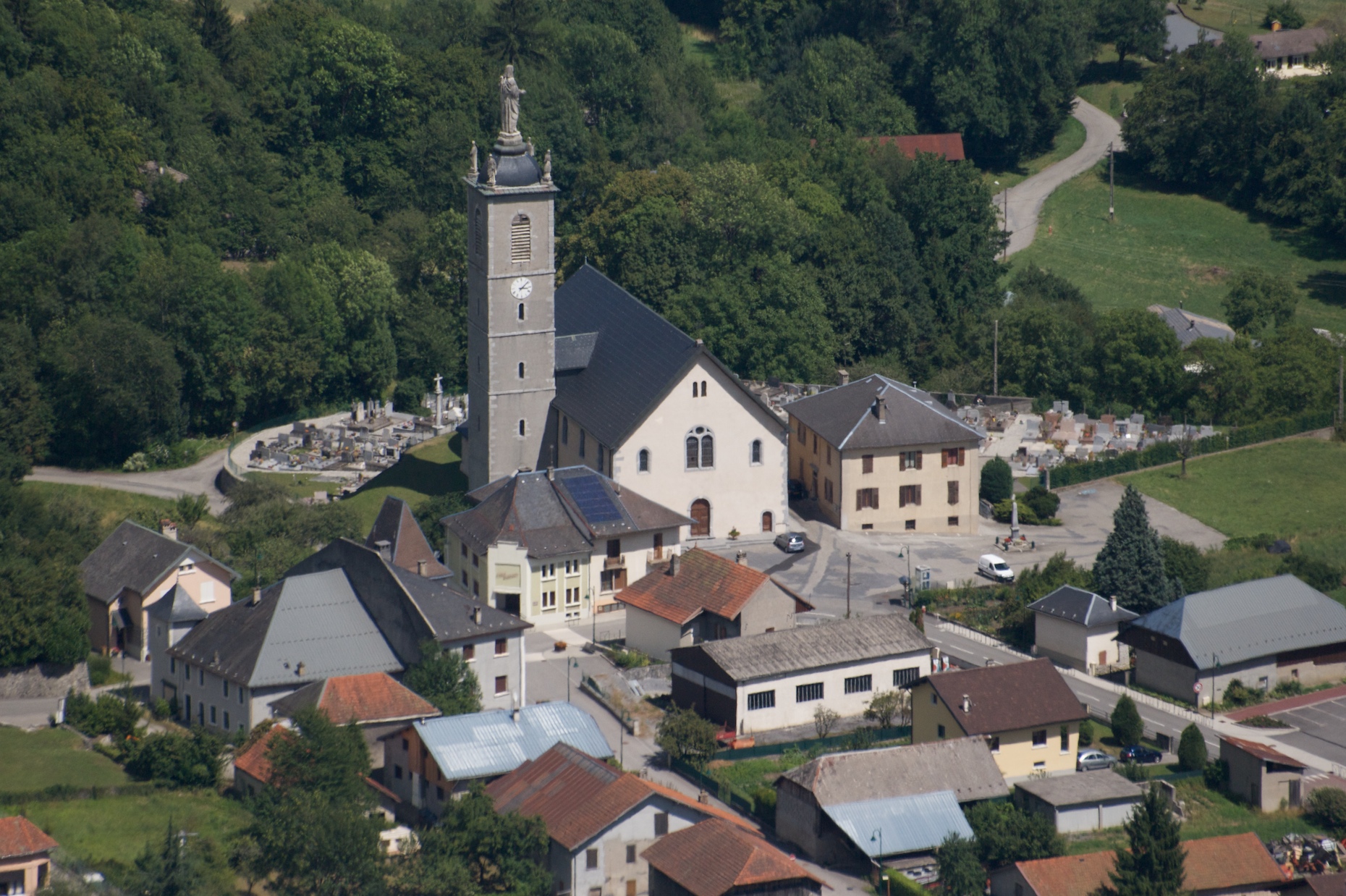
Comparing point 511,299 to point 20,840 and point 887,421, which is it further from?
point 20,840

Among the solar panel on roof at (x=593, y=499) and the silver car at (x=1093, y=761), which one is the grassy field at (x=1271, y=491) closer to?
the silver car at (x=1093, y=761)

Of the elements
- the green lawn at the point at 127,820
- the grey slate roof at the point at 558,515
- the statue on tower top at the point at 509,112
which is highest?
the statue on tower top at the point at 509,112

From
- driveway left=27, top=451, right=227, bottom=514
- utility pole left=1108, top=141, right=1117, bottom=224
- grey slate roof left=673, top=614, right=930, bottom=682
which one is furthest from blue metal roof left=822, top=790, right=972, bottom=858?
utility pole left=1108, top=141, right=1117, bottom=224

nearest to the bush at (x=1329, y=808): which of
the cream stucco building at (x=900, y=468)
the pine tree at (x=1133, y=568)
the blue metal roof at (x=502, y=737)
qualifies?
the pine tree at (x=1133, y=568)

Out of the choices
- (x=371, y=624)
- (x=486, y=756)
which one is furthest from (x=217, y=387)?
(x=486, y=756)

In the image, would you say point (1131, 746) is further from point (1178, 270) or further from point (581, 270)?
point (1178, 270)

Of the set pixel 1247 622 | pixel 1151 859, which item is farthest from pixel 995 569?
pixel 1151 859

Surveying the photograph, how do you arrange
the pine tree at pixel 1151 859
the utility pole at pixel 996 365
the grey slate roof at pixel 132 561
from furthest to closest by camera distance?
1. the utility pole at pixel 996 365
2. the grey slate roof at pixel 132 561
3. the pine tree at pixel 1151 859

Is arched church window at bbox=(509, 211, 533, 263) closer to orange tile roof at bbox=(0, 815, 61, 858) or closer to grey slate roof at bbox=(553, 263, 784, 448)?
grey slate roof at bbox=(553, 263, 784, 448)
